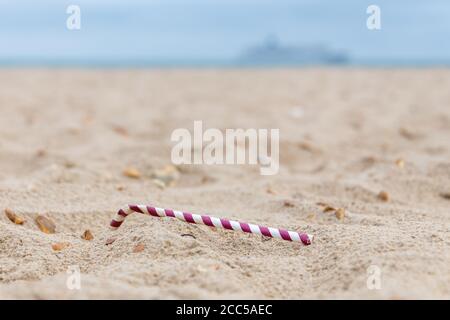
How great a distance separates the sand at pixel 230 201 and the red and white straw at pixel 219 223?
0.14ft

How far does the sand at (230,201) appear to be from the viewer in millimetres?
2021

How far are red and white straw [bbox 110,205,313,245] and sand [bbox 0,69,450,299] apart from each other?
4 cm

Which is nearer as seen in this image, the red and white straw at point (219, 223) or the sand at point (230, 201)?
the sand at point (230, 201)

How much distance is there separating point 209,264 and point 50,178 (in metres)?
1.66

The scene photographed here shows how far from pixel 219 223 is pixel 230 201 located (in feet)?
2.77

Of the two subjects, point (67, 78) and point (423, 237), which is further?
point (67, 78)

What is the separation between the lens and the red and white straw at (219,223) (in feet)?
7.79

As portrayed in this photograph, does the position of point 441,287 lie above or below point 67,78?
below

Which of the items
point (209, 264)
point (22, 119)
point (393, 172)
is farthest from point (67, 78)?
point (209, 264)

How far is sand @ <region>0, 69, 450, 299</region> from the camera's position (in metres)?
2.02

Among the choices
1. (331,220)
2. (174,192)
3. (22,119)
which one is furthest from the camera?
(22,119)

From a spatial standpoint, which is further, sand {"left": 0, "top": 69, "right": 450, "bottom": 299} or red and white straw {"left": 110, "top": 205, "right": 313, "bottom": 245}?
red and white straw {"left": 110, "top": 205, "right": 313, "bottom": 245}

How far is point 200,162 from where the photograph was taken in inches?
162
